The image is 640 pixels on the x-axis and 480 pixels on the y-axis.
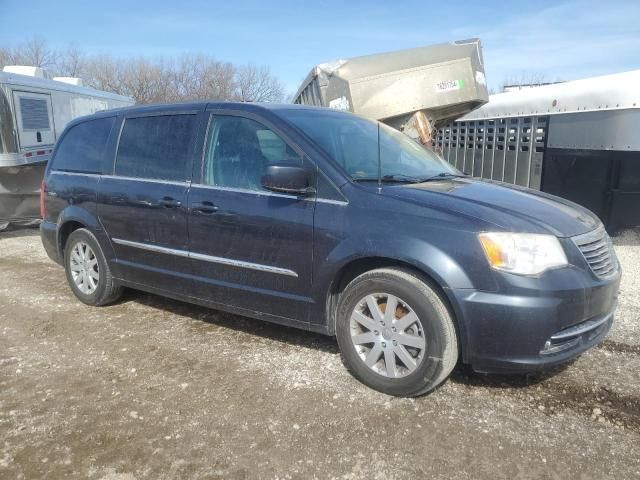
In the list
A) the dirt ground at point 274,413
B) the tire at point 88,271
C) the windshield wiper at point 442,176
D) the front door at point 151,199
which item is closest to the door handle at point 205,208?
the front door at point 151,199

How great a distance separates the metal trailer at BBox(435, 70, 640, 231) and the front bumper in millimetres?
4057

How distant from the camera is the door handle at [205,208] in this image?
12.4ft

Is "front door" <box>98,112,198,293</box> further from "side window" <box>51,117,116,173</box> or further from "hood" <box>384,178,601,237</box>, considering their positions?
"hood" <box>384,178,601,237</box>

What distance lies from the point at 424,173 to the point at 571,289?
54.0 inches

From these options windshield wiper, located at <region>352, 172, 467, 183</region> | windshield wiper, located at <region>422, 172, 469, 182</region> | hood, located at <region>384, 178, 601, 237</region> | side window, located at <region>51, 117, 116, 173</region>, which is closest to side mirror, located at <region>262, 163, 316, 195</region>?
windshield wiper, located at <region>352, 172, 467, 183</region>

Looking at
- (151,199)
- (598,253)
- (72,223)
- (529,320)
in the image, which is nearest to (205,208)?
(151,199)

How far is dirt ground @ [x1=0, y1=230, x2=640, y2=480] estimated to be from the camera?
260 centimetres

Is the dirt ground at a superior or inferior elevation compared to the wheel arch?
inferior

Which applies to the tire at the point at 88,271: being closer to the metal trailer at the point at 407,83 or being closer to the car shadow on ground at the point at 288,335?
the car shadow on ground at the point at 288,335

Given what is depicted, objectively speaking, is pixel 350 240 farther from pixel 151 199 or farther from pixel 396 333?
pixel 151 199

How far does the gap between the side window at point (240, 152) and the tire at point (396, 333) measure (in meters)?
1.02

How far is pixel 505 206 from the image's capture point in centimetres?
313

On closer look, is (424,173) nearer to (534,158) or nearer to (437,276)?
(437,276)

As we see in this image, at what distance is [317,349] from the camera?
3.95 metres
